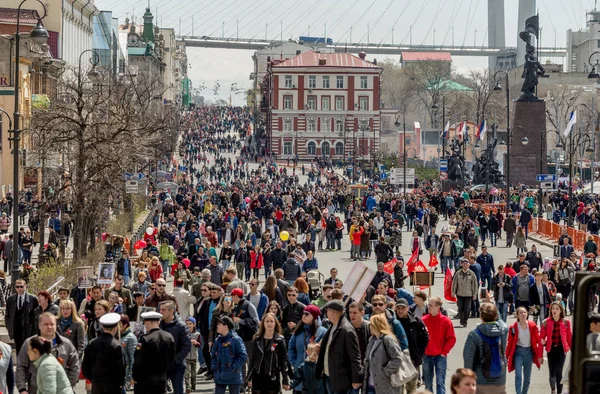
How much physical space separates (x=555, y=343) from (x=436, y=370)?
157 centimetres

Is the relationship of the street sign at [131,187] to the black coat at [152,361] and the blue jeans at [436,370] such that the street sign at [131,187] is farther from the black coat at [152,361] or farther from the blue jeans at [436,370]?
the black coat at [152,361]

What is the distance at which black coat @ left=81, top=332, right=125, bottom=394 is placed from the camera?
12.8m

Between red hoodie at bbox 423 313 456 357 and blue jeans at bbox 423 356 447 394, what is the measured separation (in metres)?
0.08

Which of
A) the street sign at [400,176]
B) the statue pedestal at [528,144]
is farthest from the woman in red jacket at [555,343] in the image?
the statue pedestal at [528,144]

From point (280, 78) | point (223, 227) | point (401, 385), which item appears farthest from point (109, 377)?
point (280, 78)

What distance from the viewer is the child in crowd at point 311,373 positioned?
43.6 feet

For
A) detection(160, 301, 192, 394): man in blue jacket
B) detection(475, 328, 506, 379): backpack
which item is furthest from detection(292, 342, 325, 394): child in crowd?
detection(475, 328, 506, 379): backpack

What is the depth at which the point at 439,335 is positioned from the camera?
50.2 ft

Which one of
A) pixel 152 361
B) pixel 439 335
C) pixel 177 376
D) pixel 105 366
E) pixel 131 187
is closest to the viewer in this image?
pixel 105 366

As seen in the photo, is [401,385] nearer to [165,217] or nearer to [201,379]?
[201,379]

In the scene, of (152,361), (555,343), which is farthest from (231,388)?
(555,343)

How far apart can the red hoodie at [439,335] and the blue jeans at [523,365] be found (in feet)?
2.73

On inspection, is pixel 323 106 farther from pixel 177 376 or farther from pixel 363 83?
pixel 177 376

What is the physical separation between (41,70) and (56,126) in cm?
3185
